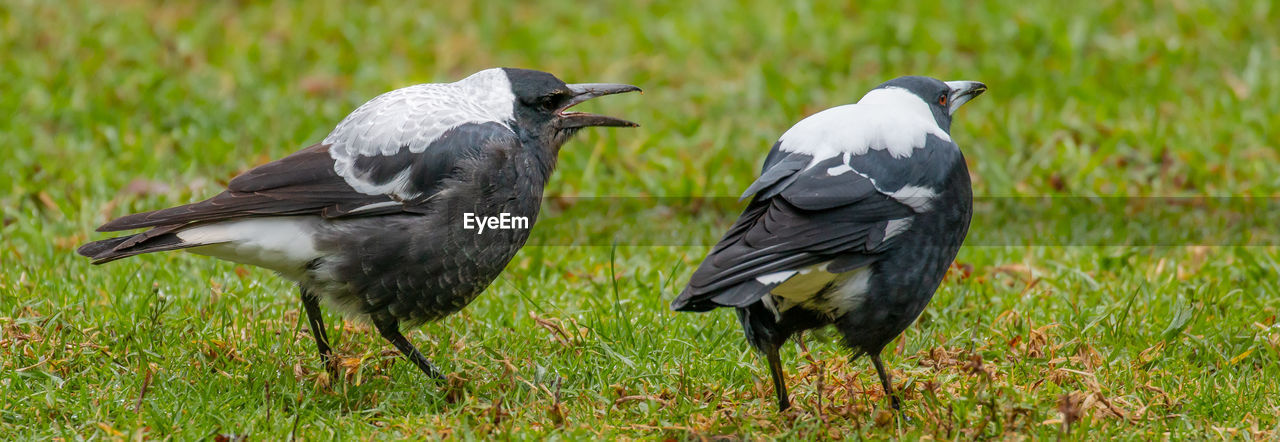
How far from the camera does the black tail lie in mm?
3750

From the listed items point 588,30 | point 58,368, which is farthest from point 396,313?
point 588,30

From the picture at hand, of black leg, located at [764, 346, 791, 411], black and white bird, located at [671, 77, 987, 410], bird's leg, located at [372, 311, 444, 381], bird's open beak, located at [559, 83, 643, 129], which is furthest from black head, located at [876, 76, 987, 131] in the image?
bird's leg, located at [372, 311, 444, 381]

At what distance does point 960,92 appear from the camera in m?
4.45

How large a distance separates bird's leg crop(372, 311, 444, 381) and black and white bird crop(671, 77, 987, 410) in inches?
39.3

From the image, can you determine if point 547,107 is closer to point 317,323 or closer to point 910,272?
point 317,323

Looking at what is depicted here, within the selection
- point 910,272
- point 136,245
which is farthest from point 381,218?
point 910,272

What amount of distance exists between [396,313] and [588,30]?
453 cm

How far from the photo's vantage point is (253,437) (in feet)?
11.9

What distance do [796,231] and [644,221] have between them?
2399mm

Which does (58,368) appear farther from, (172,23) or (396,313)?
Result: (172,23)

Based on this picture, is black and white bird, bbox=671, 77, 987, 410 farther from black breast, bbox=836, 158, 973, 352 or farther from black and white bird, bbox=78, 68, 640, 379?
black and white bird, bbox=78, 68, 640, 379

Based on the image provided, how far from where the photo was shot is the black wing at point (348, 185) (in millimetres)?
3896

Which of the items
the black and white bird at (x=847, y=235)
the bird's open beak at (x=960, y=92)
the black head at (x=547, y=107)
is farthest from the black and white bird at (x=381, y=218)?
the bird's open beak at (x=960, y=92)

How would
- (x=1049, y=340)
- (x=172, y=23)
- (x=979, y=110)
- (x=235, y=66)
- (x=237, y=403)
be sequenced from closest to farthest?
(x=237, y=403) → (x=1049, y=340) → (x=979, y=110) → (x=235, y=66) → (x=172, y=23)
